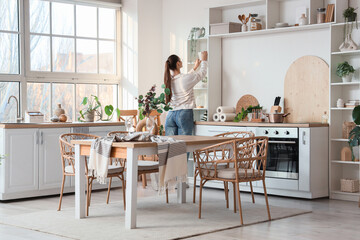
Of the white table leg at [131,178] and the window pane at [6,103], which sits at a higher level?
the window pane at [6,103]

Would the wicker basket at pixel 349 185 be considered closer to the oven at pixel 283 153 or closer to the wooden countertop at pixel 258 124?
the oven at pixel 283 153

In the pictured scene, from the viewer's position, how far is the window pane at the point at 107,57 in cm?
820

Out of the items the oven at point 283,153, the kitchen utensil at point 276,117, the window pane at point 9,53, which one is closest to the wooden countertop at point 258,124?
the oven at point 283,153

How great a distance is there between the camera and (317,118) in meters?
6.63

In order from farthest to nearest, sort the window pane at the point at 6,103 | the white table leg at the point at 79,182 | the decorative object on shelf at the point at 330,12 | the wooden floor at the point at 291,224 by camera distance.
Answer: the window pane at the point at 6,103 < the decorative object on shelf at the point at 330,12 < the white table leg at the point at 79,182 < the wooden floor at the point at 291,224

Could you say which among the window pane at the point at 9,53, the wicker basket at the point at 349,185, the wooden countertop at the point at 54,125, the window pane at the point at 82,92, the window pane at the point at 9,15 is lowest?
the wicker basket at the point at 349,185

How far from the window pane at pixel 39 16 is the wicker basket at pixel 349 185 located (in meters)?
4.31

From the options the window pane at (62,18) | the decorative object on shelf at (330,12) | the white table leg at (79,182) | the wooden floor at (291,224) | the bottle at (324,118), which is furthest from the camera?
the window pane at (62,18)

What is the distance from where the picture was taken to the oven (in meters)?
6.26

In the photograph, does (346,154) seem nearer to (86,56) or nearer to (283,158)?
(283,158)

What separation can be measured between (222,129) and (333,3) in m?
2.01

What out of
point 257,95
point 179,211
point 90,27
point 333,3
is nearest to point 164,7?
point 90,27

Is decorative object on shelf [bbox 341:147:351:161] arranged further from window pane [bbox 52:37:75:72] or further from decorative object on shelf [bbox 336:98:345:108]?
window pane [bbox 52:37:75:72]

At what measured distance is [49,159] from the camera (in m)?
6.41
